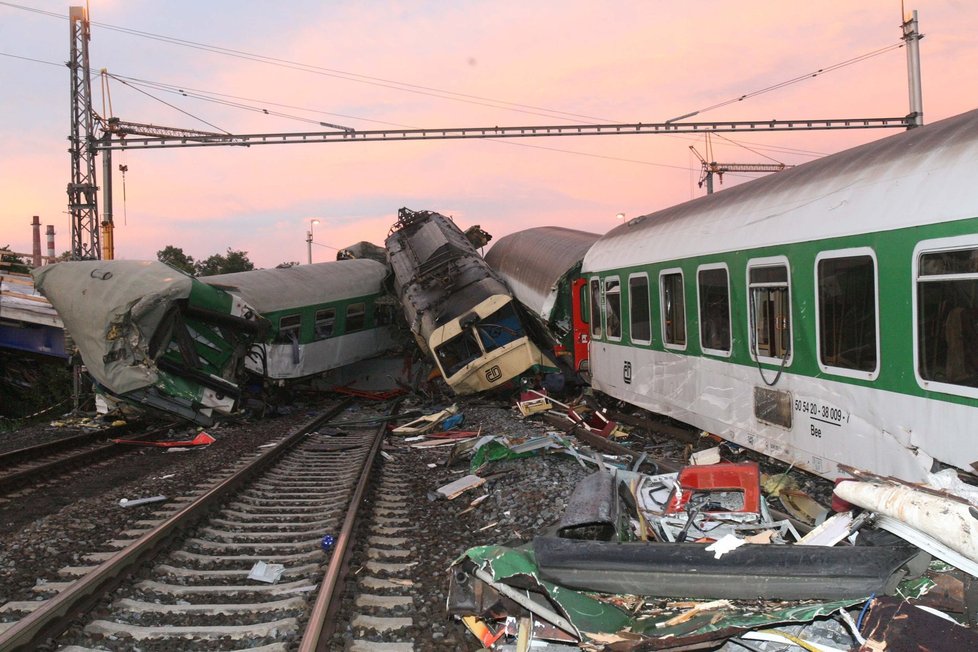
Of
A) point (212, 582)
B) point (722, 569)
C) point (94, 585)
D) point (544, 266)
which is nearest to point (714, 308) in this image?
point (722, 569)

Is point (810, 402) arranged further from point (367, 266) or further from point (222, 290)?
point (367, 266)

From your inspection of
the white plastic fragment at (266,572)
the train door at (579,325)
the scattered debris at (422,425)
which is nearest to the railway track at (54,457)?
the scattered debris at (422,425)

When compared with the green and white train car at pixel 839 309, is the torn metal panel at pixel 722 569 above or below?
below

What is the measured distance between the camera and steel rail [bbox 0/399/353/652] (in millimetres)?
4211

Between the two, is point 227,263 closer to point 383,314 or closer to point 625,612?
point 383,314

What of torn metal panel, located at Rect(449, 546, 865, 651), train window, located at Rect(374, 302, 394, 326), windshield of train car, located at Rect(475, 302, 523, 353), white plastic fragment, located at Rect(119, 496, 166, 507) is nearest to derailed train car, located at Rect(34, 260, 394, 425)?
train window, located at Rect(374, 302, 394, 326)

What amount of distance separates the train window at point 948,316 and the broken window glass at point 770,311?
1777mm

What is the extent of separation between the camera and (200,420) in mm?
13641

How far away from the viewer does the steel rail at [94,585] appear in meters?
4.21

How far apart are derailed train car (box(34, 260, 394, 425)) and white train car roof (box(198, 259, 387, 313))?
1.9 inches

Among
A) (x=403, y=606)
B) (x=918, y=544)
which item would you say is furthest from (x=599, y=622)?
(x=918, y=544)

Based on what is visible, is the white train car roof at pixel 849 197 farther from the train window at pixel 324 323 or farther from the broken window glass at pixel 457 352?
the train window at pixel 324 323

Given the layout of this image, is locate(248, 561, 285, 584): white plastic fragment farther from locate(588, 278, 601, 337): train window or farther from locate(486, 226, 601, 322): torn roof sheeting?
locate(486, 226, 601, 322): torn roof sheeting

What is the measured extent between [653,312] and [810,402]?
12.9 feet
